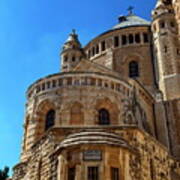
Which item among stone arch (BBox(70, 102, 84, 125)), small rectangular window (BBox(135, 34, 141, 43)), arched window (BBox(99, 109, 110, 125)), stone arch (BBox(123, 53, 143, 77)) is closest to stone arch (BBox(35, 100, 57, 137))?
stone arch (BBox(70, 102, 84, 125))

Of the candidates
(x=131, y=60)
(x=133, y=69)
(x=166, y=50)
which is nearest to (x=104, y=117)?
(x=133, y=69)

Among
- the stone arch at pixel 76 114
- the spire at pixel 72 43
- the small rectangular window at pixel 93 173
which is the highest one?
the spire at pixel 72 43

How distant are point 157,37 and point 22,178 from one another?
1869cm

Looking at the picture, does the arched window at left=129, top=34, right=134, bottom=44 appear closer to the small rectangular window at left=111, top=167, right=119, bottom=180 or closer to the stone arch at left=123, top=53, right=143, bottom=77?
the stone arch at left=123, top=53, right=143, bottom=77

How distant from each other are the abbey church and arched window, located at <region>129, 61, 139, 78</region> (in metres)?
0.10

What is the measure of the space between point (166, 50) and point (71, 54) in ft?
35.6

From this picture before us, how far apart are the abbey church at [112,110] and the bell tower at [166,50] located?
0.09m

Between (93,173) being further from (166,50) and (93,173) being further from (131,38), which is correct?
(131,38)

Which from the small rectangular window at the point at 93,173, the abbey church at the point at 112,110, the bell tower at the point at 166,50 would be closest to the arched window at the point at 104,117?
the abbey church at the point at 112,110

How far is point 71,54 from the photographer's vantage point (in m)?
38.8

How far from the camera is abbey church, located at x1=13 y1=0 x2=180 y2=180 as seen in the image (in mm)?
16859

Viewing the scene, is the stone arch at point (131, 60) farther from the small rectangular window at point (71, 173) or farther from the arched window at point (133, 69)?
the small rectangular window at point (71, 173)

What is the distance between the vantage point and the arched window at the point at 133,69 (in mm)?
34472

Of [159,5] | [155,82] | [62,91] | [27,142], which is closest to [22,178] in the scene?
[27,142]
